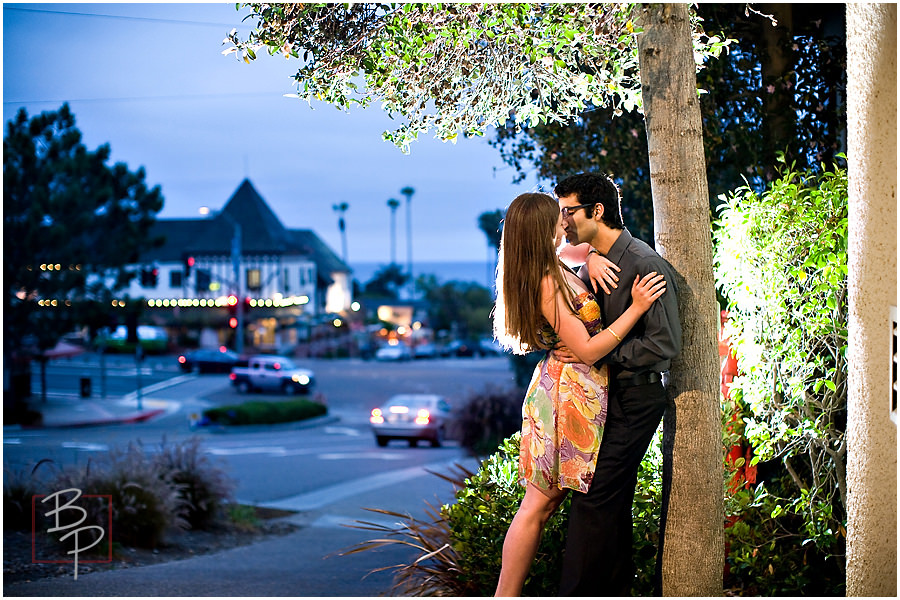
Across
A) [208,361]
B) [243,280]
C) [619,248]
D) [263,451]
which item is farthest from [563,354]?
[243,280]

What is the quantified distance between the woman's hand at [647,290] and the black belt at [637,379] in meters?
0.25

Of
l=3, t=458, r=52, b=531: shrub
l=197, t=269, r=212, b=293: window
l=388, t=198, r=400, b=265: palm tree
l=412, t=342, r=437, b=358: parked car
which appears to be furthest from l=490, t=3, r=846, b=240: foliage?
l=388, t=198, r=400, b=265: palm tree

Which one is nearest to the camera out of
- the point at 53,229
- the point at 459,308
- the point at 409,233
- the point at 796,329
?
the point at 796,329

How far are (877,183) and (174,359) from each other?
4653cm

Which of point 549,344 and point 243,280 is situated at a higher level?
point 243,280

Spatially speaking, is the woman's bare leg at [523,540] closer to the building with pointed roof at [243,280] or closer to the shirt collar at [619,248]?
the shirt collar at [619,248]

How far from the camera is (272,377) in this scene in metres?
31.7

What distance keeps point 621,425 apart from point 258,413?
855 inches

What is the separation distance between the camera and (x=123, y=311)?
22.5m

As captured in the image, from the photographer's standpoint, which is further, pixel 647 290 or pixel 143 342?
pixel 143 342

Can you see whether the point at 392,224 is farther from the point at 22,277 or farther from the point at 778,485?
the point at 778,485

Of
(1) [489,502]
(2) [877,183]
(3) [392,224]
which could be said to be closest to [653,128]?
(2) [877,183]
